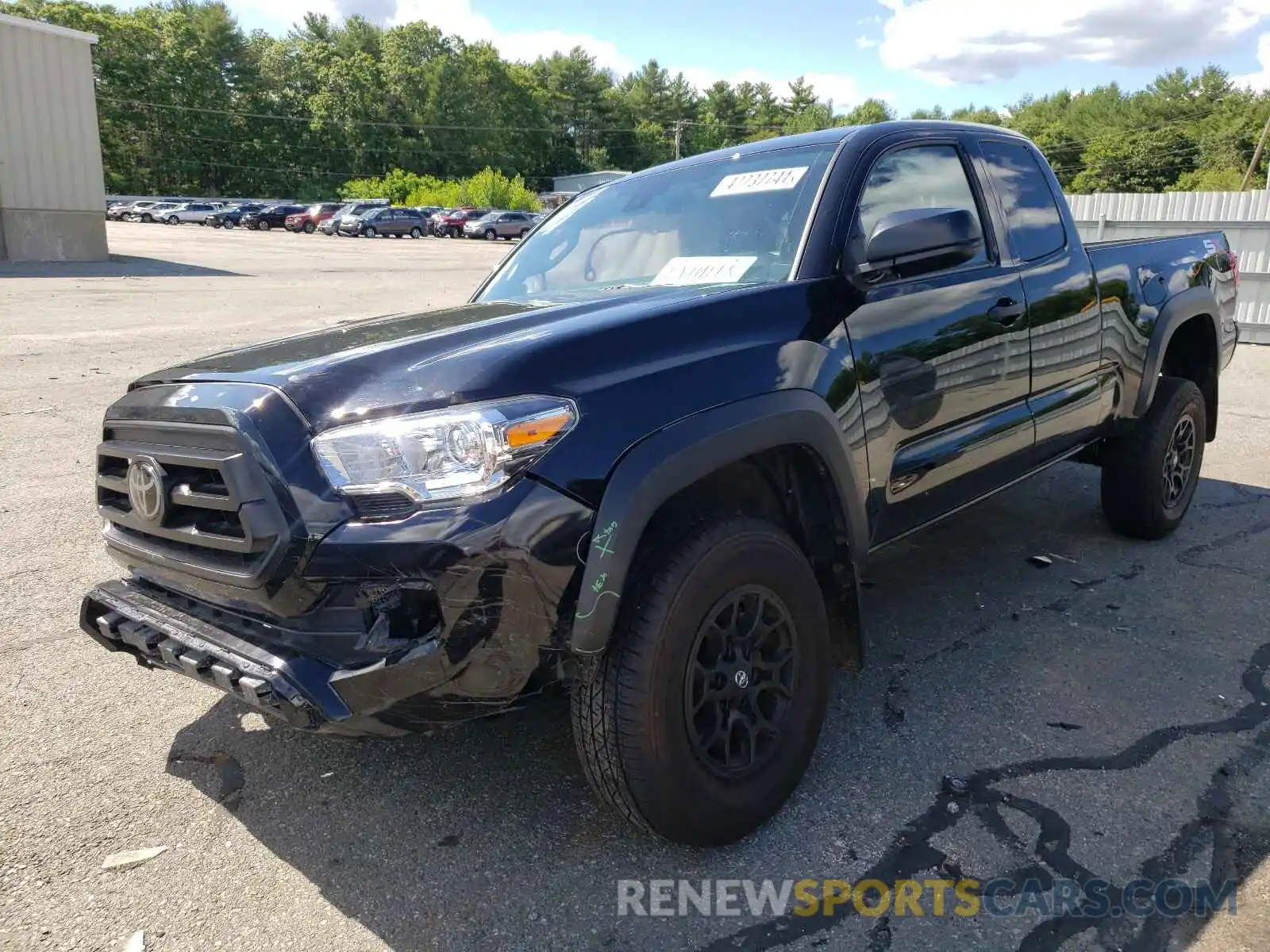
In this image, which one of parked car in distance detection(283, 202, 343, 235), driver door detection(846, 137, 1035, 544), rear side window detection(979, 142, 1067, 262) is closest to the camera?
driver door detection(846, 137, 1035, 544)

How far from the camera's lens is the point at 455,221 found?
166 ft

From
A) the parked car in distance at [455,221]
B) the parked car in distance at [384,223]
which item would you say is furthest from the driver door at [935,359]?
the parked car in distance at [384,223]

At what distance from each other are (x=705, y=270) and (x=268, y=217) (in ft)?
187

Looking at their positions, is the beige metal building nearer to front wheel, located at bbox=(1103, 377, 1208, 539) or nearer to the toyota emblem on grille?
the toyota emblem on grille

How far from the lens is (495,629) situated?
2094 millimetres

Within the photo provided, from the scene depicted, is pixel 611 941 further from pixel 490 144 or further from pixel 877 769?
pixel 490 144

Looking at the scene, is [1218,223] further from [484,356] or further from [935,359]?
[484,356]

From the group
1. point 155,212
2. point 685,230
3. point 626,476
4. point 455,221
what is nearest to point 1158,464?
point 685,230

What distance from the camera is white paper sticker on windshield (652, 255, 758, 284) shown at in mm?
3041

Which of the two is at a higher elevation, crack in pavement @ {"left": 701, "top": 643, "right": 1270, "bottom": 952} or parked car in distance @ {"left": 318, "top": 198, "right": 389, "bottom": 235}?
parked car in distance @ {"left": 318, "top": 198, "right": 389, "bottom": 235}

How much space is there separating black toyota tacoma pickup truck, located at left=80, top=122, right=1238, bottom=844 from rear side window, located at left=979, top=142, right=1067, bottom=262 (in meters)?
0.30

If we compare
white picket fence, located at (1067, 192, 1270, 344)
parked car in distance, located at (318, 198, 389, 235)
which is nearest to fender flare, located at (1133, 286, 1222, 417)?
white picket fence, located at (1067, 192, 1270, 344)

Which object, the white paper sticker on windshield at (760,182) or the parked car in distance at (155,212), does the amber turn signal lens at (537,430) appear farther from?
the parked car in distance at (155,212)

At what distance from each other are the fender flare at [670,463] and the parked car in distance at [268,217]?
2212 inches
